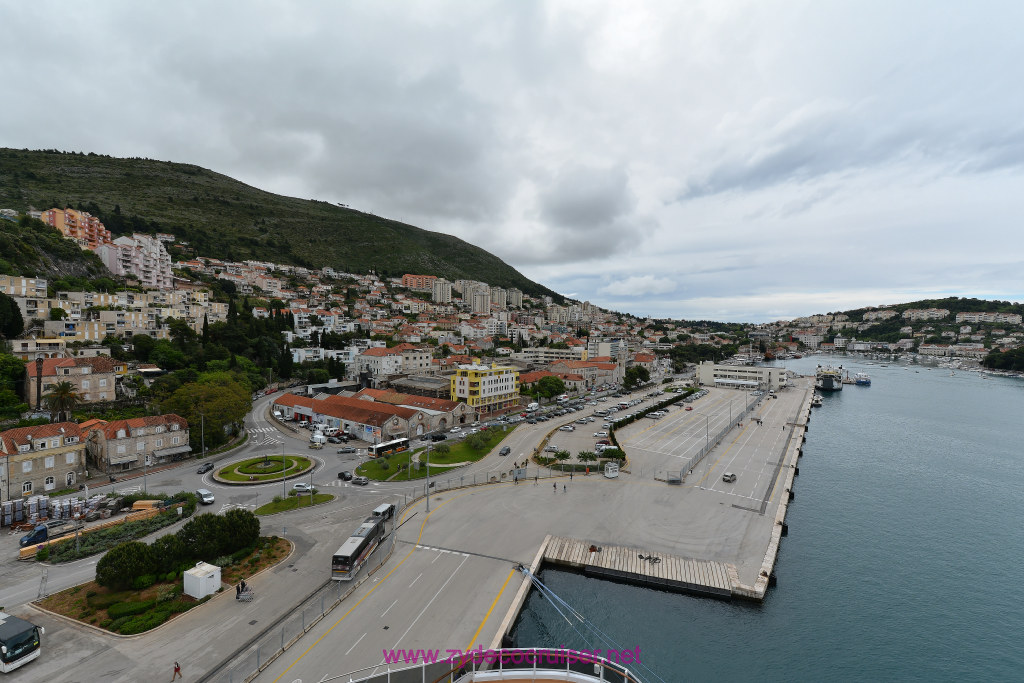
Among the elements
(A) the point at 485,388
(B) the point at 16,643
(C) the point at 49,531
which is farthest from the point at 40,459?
(A) the point at 485,388

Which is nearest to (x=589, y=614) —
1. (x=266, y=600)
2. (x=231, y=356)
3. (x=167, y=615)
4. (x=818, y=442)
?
(x=266, y=600)

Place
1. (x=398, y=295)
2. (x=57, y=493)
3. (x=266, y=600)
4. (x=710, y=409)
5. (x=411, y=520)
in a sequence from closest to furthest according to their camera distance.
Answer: (x=266, y=600) → (x=411, y=520) → (x=57, y=493) → (x=710, y=409) → (x=398, y=295)

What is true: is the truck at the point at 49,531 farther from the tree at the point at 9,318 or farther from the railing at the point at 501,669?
the tree at the point at 9,318

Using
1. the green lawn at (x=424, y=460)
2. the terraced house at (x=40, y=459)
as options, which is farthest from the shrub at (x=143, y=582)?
the terraced house at (x=40, y=459)

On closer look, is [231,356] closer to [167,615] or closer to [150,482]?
[150,482]

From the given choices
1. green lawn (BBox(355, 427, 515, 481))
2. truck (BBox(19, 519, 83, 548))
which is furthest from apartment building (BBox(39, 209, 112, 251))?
green lawn (BBox(355, 427, 515, 481))

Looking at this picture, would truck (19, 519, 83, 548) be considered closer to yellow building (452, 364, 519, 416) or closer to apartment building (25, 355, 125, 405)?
apartment building (25, 355, 125, 405)
